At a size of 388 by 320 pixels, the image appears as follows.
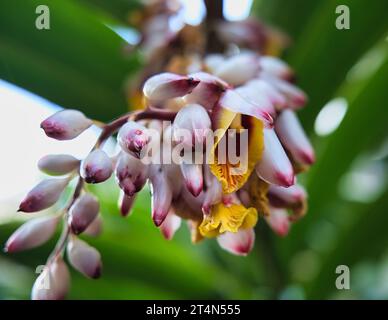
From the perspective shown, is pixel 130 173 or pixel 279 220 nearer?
pixel 130 173

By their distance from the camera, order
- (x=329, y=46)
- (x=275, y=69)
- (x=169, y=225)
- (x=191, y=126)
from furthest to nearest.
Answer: (x=329, y=46), (x=275, y=69), (x=169, y=225), (x=191, y=126)

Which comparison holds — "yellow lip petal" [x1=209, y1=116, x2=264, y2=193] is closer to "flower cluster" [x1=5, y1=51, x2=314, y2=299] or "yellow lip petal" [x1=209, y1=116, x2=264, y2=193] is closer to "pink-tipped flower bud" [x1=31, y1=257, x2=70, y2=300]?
"flower cluster" [x1=5, y1=51, x2=314, y2=299]

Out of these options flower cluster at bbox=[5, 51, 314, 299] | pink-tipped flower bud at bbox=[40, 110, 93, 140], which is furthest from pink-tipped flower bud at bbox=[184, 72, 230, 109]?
pink-tipped flower bud at bbox=[40, 110, 93, 140]

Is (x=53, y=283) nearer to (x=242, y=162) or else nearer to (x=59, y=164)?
(x=59, y=164)

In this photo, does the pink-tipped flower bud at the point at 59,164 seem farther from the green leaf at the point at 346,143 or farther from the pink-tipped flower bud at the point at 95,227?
the green leaf at the point at 346,143

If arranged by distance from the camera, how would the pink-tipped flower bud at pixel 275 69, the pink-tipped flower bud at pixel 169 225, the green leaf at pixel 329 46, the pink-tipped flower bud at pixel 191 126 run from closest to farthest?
the pink-tipped flower bud at pixel 191 126 → the pink-tipped flower bud at pixel 169 225 → the pink-tipped flower bud at pixel 275 69 → the green leaf at pixel 329 46

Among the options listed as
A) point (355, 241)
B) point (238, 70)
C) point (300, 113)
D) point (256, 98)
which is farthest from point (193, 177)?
point (355, 241)

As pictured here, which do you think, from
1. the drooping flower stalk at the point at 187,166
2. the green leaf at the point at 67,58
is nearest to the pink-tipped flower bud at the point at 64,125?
Answer: the drooping flower stalk at the point at 187,166
